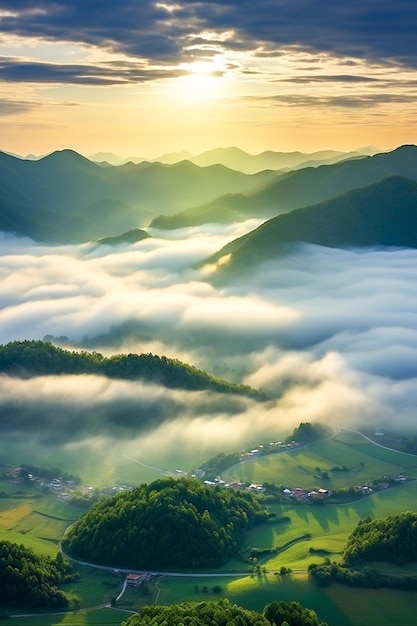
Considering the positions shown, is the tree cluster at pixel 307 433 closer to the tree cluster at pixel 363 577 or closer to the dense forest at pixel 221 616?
the tree cluster at pixel 363 577

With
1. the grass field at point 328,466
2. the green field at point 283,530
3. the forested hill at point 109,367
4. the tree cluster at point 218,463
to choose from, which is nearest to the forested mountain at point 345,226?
the forested hill at point 109,367

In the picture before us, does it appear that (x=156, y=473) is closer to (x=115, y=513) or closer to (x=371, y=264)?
(x=115, y=513)

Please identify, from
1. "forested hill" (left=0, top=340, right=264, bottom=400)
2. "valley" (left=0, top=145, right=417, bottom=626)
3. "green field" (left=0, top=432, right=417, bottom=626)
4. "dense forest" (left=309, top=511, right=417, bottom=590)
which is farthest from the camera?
"forested hill" (left=0, top=340, right=264, bottom=400)

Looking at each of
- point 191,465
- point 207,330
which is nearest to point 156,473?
point 191,465

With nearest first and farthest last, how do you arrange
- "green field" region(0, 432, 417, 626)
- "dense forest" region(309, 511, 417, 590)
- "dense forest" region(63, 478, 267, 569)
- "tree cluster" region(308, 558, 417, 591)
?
"green field" region(0, 432, 417, 626), "tree cluster" region(308, 558, 417, 591), "dense forest" region(309, 511, 417, 590), "dense forest" region(63, 478, 267, 569)

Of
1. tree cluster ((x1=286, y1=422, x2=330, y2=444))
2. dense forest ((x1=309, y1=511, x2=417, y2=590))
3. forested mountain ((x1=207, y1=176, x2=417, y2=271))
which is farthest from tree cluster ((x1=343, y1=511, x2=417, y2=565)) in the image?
forested mountain ((x1=207, y1=176, x2=417, y2=271))

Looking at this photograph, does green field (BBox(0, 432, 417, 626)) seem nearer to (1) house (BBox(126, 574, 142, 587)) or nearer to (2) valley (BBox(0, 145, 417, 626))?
(2) valley (BBox(0, 145, 417, 626))
